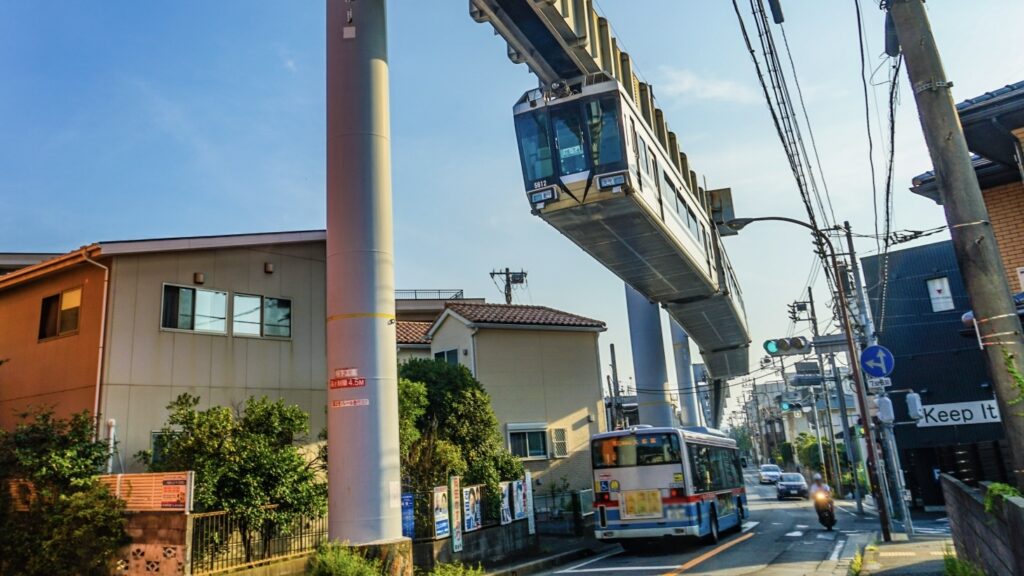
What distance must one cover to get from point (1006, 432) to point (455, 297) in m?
39.7

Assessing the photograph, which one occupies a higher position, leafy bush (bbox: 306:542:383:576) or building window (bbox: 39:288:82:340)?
building window (bbox: 39:288:82:340)

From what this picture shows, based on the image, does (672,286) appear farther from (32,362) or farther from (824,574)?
(32,362)

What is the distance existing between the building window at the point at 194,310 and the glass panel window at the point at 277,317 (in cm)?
104

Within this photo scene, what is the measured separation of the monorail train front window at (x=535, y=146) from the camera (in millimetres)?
17422

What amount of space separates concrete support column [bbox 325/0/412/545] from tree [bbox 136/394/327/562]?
3.87 ft

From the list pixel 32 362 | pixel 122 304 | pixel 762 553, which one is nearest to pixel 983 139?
pixel 762 553

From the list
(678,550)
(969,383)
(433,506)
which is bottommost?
(678,550)

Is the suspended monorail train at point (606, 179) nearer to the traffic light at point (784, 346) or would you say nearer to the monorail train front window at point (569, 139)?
the monorail train front window at point (569, 139)

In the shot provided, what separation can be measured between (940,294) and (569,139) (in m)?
24.2

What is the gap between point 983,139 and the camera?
480 inches

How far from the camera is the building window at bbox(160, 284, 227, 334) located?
1538 cm

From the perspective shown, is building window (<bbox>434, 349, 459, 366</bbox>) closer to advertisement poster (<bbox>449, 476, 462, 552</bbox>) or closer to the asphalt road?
the asphalt road

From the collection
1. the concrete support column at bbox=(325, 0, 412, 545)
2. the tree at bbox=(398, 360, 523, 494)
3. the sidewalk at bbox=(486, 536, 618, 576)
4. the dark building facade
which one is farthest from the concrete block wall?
the dark building facade

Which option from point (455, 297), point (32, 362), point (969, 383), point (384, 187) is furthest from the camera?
point (455, 297)
